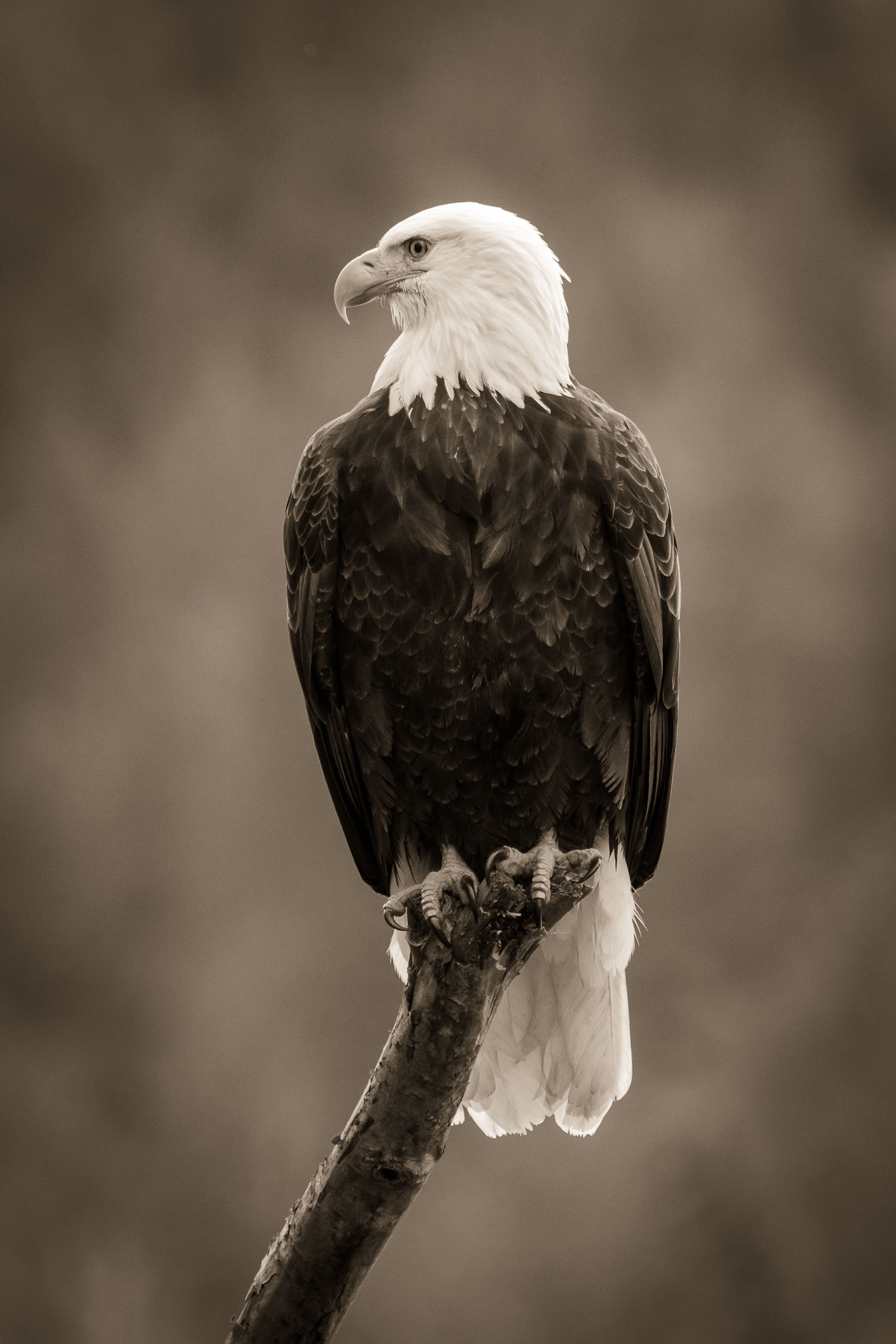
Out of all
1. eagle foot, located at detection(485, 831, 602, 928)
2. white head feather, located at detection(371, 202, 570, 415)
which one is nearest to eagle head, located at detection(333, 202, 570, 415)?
white head feather, located at detection(371, 202, 570, 415)

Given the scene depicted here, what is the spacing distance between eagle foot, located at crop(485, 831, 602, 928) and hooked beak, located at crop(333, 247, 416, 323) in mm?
1362

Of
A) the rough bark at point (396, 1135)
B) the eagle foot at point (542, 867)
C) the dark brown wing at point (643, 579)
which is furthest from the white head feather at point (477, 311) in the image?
the rough bark at point (396, 1135)

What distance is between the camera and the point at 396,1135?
2.42 metres

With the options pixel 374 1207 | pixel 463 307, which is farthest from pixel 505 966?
pixel 463 307

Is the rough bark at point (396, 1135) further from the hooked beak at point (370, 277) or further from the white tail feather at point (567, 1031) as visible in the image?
the hooked beak at point (370, 277)

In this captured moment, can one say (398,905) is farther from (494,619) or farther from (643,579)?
(643,579)

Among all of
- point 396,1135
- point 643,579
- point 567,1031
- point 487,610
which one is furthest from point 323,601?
point 567,1031

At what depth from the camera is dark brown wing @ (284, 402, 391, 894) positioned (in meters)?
2.86

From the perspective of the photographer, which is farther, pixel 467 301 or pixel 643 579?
pixel 467 301

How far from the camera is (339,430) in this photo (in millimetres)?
2916

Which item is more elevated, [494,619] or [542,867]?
[494,619]

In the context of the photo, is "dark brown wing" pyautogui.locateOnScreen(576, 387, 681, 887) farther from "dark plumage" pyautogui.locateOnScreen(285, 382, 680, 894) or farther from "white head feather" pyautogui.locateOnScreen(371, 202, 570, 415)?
"white head feather" pyautogui.locateOnScreen(371, 202, 570, 415)

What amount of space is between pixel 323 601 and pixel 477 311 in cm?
74

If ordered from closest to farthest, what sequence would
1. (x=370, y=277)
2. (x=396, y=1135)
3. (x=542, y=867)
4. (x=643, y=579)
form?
(x=396, y=1135), (x=542, y=867), (x=643, y=579), (x=370, y=277)
